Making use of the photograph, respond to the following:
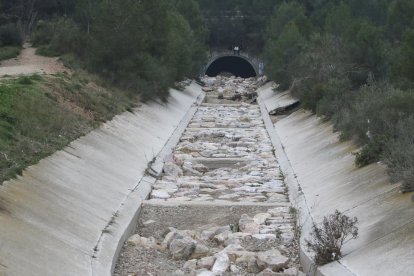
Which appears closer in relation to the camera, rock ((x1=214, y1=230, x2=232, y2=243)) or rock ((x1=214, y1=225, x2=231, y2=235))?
rock ((x1=214, y1=230, x2=232, y2=243))

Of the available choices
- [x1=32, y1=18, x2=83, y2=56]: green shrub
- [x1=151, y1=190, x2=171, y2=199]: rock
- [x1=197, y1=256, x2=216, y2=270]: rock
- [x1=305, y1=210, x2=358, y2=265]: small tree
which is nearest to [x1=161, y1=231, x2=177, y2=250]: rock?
[x1=197, y1=256, x2=216, y2=270]: rock

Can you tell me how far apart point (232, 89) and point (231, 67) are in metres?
33.7

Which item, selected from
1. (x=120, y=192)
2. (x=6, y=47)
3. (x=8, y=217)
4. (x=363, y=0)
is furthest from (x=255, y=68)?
(x=8, y=217)

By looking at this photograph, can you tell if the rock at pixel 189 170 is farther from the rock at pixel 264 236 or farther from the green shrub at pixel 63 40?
the green shrub at pixel 63 40

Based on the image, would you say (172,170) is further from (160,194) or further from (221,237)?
(221,237)

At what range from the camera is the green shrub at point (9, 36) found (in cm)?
4834

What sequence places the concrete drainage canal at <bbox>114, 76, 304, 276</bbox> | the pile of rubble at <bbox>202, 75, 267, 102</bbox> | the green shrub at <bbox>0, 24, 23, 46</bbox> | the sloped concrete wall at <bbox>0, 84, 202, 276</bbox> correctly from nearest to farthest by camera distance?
the sloped concrete wall at <bbox>0, 84, 202, 276</bbox> < the concrete drainage canal at <bbox>114, 76, 304, 276</bbox> < the green shrub at <bbox>0, 24, 23, 46</bbox> < the pile of rubble at <bbox>202, 75, 267, 102</bbox>

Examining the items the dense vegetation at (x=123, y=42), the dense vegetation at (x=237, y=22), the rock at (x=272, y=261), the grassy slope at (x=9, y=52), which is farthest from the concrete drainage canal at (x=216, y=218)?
the dense vegetation at (x=237, y=22)

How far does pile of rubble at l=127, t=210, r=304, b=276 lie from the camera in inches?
492

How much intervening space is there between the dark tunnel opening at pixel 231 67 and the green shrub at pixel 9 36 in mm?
52684

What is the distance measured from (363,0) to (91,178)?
6405 cm

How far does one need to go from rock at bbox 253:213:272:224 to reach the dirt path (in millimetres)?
18102

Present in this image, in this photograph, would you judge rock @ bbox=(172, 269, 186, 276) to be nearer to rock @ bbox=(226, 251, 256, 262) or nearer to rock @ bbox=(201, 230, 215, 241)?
rock @ bbox=(226, 251, 256, 262)

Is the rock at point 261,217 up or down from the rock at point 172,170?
up
